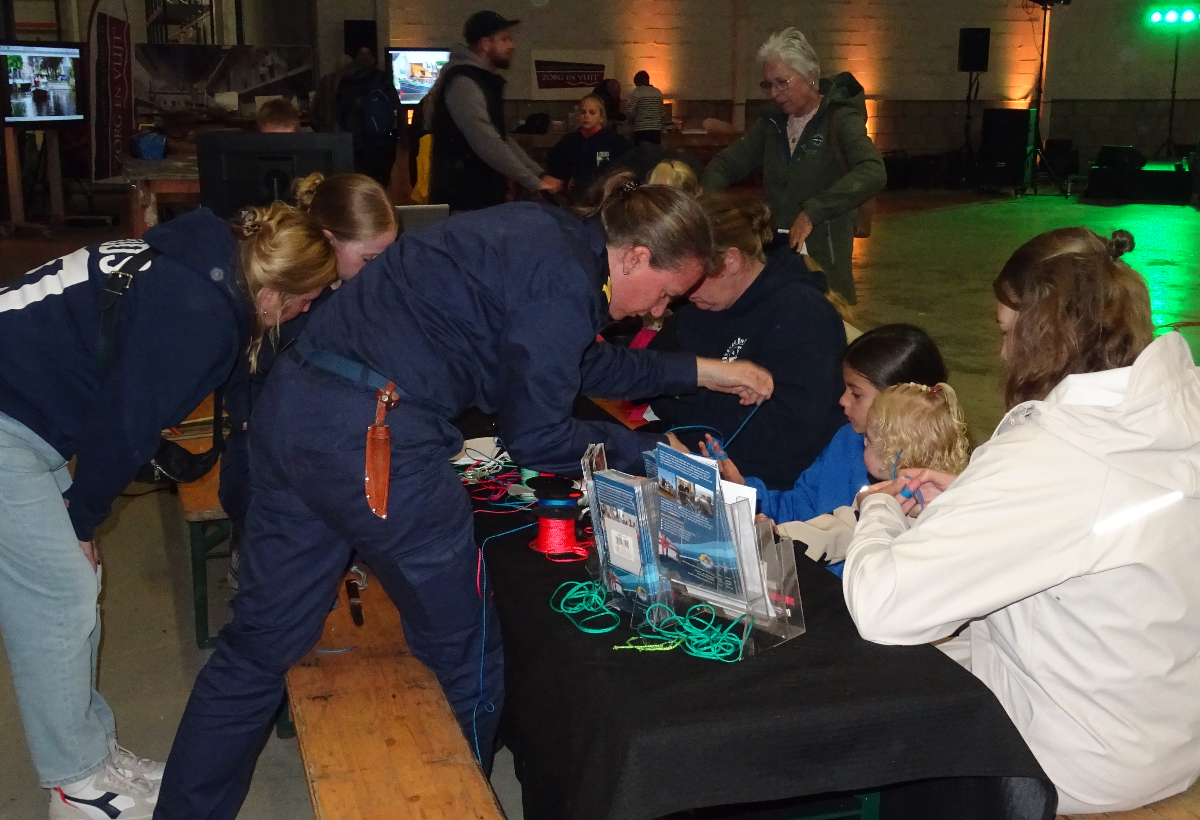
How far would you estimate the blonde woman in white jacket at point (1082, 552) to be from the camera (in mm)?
1493

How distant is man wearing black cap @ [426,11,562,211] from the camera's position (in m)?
4.55

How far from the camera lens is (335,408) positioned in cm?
181

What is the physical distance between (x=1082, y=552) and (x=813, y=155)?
3.02m

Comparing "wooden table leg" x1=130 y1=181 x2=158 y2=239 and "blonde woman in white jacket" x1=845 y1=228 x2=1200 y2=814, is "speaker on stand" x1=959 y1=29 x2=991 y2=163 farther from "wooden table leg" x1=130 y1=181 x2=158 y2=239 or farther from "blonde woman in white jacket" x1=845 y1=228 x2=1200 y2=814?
"blonde woman in white jacket" x1=845 y1=228 x2=1200 y2=814

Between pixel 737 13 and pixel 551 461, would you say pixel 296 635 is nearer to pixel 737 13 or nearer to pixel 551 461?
pixel 551 461

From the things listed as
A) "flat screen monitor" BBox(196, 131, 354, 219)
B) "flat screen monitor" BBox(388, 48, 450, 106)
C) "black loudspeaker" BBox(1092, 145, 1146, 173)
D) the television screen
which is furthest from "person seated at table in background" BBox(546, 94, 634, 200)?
"black loudspeaker" BBox(1092, 145, 1146, 173)

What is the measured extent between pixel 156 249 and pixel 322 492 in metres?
0.56

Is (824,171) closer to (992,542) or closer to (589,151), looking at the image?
(589,151)

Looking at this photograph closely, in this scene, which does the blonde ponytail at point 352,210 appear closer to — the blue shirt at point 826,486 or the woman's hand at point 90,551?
the woman's hand at point 90,551

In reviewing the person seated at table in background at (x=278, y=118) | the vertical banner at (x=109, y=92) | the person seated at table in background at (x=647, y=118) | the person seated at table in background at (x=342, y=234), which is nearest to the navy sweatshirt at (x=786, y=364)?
the person seated at table in background at (x=342, y=234)

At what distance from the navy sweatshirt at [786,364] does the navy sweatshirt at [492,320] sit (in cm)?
82

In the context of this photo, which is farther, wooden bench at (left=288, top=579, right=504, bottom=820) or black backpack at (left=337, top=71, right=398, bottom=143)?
black backpack at (left=337, top=71, right=398, bottom=143)

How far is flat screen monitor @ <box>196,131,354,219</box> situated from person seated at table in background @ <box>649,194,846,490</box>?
184 cm

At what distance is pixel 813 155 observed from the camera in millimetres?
4281
